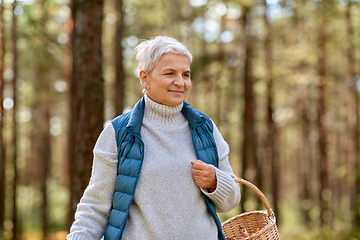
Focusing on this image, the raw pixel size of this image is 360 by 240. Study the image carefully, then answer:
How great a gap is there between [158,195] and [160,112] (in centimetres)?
61

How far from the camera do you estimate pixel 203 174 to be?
2377 millimetres

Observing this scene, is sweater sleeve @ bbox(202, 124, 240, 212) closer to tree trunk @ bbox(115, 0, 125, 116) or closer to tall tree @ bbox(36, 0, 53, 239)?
tree trunk @ bbox(115, 0, 125, 116)

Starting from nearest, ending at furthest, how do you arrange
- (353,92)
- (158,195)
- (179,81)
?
(158,195)
(179,81)
(353,92)

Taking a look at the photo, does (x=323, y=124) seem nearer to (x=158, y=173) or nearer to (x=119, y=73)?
(x=119, y=73)

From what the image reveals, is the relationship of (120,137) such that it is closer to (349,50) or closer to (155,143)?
(155,143)

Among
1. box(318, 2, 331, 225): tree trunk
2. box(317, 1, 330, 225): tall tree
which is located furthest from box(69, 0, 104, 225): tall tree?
box(318, 2, 331, 225): tree trunk

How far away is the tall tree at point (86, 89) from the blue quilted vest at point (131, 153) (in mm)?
1831

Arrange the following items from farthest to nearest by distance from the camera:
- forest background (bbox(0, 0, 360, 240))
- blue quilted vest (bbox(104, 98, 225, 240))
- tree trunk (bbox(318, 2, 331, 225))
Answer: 1. tree trunk (bbox(318, 2, 331, 225))
2. forest background (bbox(0, 0, 360, 240))
3. blue quilted vest (bbox(104, 98, 225, 240))

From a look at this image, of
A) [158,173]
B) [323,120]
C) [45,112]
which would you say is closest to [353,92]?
[323,120]

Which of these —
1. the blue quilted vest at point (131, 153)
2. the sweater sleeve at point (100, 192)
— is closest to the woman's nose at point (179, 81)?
the blue quilted vest at point (131, 153)

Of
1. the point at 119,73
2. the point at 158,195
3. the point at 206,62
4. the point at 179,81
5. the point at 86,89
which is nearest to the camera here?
the point at 158,195

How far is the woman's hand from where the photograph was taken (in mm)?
2381

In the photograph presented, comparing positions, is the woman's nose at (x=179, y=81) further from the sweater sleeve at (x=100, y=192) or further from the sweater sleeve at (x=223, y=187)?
the sweater sleeve at (x=100, y=192)

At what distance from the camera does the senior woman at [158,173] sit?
2330mm
